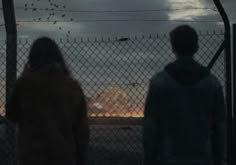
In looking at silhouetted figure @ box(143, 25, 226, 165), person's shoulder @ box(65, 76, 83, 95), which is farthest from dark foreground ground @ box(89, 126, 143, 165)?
silhouetted figure @ box(143, 25, 226, 165)

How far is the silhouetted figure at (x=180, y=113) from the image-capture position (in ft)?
14.9

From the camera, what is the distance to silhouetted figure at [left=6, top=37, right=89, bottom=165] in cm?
457

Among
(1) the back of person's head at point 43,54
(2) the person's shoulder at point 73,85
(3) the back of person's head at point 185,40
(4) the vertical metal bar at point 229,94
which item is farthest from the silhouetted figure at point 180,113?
(4) the vertical metal bar at point 229,94

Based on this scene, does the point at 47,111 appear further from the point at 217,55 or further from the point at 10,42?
the point at 217,55

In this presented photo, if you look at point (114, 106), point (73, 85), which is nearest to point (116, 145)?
→ point (114, 106)

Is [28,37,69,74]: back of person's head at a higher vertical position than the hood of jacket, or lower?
higher

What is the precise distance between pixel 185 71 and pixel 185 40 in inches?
9.1

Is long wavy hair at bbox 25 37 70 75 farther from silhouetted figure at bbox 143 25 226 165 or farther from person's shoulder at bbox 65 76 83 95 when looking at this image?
silhouetted figure at bbox 143 25 226 165

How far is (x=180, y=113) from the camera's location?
14.9 ft

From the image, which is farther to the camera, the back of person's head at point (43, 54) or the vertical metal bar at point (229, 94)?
the vertical metal bar at point (229, 94)

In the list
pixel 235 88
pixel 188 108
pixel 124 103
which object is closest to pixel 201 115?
pixel 188 108

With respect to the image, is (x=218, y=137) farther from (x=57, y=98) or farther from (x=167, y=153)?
(x=57, y=98)

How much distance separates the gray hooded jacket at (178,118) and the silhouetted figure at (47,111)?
1.81ft

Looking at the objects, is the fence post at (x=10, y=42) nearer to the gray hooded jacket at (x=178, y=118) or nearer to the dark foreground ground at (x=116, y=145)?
the dark foreground ground at (x=116, y=145)
